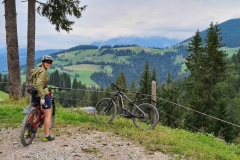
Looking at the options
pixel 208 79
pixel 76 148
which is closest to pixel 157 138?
pixel 76 148

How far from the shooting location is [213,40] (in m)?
33.8

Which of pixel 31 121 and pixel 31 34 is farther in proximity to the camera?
pixel 31 34

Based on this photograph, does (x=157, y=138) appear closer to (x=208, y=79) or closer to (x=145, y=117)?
(x=145, y=117)

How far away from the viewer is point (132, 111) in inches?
375

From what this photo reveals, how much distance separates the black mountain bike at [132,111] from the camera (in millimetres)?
9258

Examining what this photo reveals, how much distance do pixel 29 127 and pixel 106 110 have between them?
143 inches

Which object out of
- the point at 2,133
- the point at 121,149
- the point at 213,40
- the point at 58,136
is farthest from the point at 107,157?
the point at 213,40

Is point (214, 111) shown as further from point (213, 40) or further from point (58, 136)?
point (58, 136)

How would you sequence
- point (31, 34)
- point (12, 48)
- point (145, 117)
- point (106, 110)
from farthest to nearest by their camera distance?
point (31, 34), point (12, 48), point (106, 110), point (145, 117)

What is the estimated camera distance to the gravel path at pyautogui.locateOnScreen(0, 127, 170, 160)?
6.50m

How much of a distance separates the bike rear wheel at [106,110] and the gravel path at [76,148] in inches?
65.4

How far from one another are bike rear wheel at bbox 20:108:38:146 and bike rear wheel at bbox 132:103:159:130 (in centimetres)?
372

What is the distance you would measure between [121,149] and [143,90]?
142 ft

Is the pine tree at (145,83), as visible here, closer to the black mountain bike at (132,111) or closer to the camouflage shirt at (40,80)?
the black mountain bike at (132,111)
